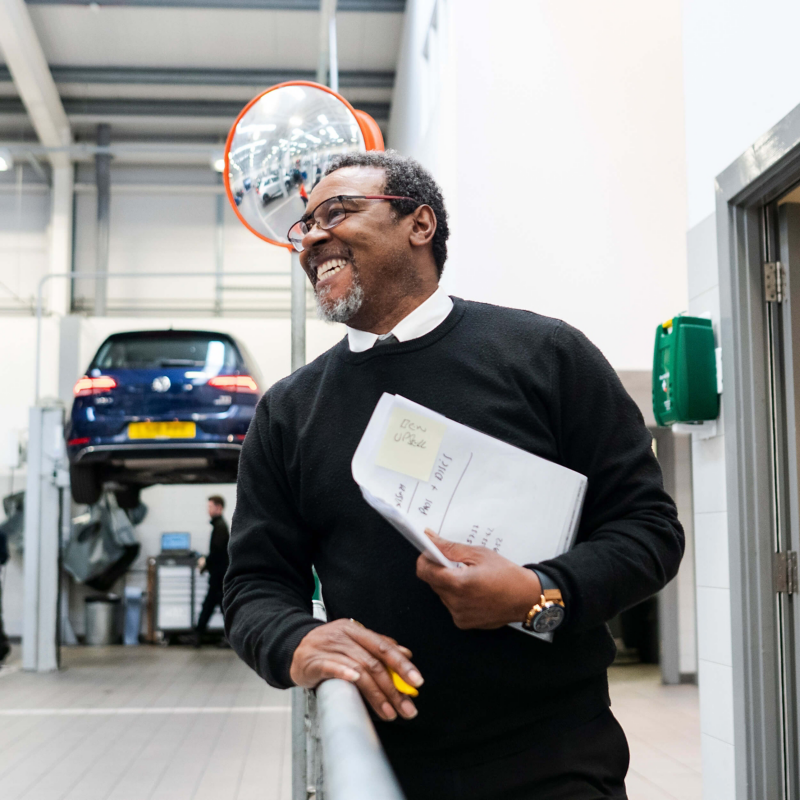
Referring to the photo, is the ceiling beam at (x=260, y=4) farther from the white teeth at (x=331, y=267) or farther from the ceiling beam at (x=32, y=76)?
the white teeth at (x=331, y=267)

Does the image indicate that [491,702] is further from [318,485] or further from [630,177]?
[630,177]

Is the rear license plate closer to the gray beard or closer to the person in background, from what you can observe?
the person in background

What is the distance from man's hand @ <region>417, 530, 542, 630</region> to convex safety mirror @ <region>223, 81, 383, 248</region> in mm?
2120

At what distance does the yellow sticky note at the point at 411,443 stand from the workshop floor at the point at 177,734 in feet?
15.0

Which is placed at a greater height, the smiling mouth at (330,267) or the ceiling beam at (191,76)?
the ceiling beam at (191,76)

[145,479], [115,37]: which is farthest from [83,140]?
[145,479]

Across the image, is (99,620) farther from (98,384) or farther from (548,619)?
(548,619)

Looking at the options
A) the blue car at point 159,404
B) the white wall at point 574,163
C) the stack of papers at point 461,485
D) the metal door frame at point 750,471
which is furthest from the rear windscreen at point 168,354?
the stack of papers at point 461,485

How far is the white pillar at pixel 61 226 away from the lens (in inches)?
553

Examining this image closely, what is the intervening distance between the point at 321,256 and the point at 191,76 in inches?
491

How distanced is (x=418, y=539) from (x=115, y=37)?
1267 cm

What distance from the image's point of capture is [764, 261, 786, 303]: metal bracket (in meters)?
3.11

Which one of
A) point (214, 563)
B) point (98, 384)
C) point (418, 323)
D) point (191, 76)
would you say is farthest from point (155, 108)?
point (418, 323)

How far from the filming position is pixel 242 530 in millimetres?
1386
